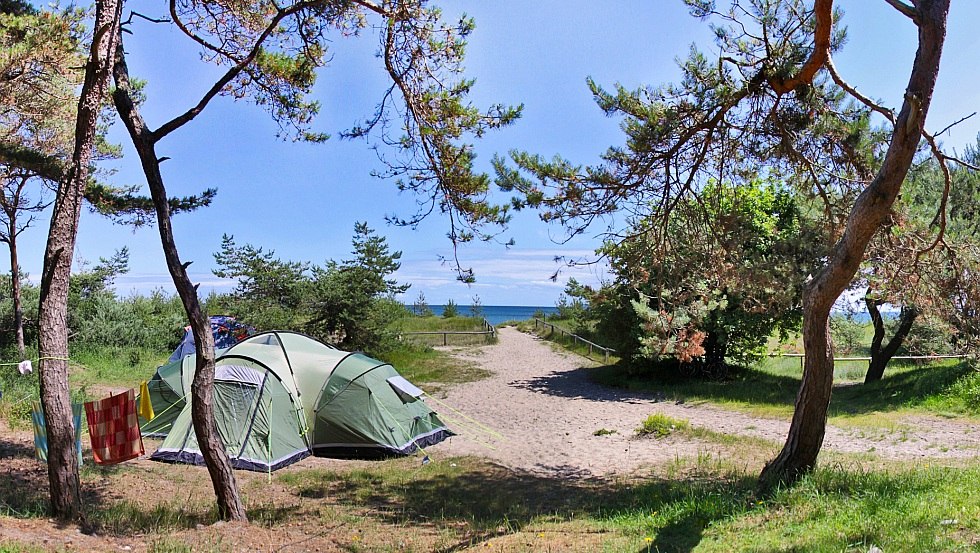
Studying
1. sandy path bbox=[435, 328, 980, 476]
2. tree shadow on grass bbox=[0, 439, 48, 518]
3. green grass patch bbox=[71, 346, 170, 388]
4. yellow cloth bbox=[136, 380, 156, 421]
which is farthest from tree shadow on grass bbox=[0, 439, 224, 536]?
green grass patch bbox=[71, 346, 170, 388]

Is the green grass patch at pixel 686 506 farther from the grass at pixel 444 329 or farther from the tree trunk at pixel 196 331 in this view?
the grass at pixel 444 329

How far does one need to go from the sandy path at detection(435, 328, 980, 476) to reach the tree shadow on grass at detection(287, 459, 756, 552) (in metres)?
0.92

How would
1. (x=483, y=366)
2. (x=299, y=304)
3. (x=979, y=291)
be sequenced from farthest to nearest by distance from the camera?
1. (x=483, y=366)
2. (x=299, y=304)
3. (x=979, y=291)

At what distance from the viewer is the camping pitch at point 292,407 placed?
895 cm

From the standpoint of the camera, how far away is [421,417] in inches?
417

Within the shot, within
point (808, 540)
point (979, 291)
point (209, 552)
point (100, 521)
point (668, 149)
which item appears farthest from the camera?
point (668, 149)

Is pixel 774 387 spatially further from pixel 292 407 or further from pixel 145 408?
pixel 145 408

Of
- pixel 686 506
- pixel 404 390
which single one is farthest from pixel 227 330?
pixel 686 506

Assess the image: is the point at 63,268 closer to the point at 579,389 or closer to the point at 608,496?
the point at 608,496

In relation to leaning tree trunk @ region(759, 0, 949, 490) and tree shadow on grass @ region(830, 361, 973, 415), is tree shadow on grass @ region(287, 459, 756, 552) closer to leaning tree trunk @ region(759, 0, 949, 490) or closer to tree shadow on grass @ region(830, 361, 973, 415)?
leaning tree trunk @ region(759, 0, 949, 490)

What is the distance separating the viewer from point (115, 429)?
6328mm

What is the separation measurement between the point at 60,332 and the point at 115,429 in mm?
1804

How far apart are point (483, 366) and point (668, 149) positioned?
46.5ft

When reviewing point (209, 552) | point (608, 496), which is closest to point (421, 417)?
point (608, 496)
